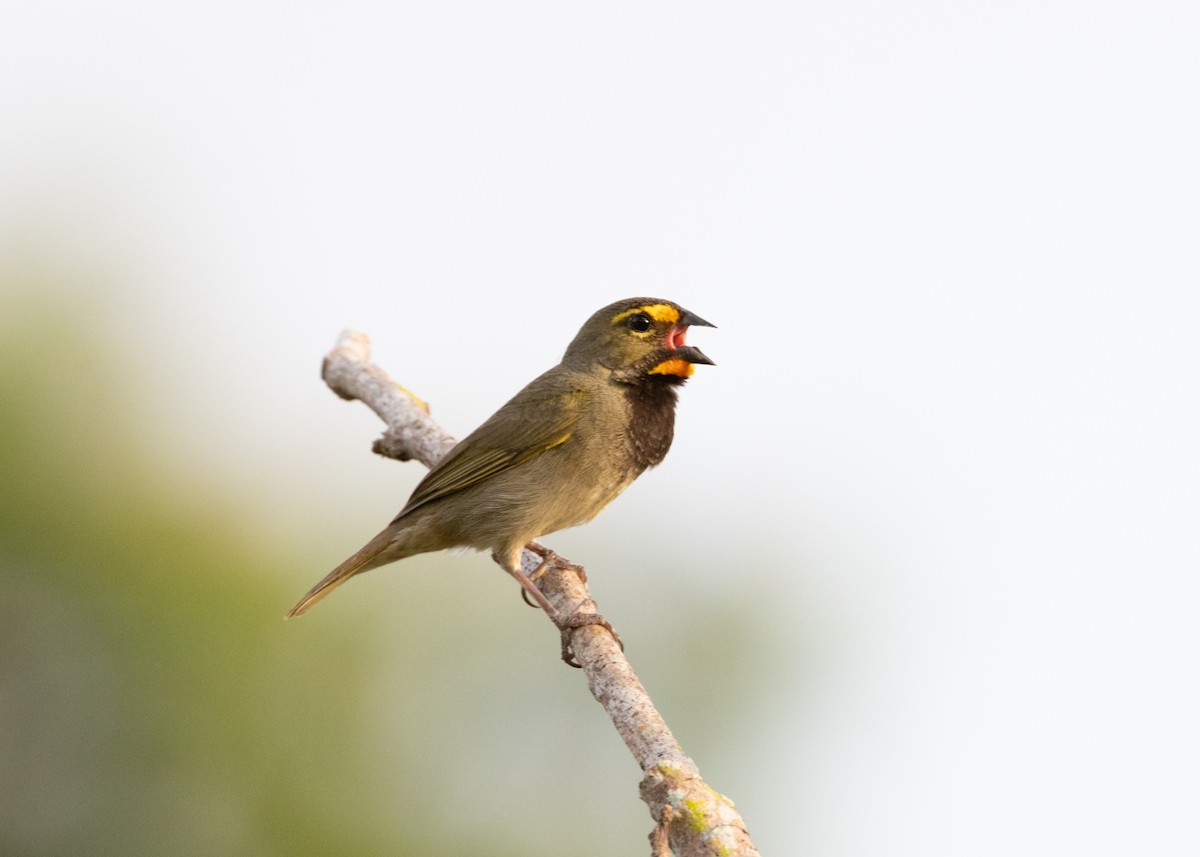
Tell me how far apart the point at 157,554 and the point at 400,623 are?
97.6 inches

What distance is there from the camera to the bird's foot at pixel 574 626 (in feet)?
17.8

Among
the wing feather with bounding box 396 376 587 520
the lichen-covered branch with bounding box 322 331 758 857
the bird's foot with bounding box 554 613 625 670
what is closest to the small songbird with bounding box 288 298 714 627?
the wing feather with bounding box 396 376 587 520

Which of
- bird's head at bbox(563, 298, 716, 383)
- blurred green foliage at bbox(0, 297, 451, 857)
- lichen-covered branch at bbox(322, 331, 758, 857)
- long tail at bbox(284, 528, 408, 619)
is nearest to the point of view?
lichen-covered branch at bbox(322, 331, 758, 857)

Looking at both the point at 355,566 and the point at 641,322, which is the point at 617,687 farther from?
the point at 641,322

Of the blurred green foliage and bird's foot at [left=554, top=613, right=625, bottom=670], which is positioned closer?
bird's foot at [left=554, top=613, right=625, bottom=670]

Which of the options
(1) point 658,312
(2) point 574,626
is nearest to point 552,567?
(2) point 574,626

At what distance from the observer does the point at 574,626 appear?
18.2 ft

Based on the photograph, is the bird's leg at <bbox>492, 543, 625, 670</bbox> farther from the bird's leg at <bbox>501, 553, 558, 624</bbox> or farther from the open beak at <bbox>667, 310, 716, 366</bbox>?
the open beak at <bbox>667, 310, 716, 366</bbox>

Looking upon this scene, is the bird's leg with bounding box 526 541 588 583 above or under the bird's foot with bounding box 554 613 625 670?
above

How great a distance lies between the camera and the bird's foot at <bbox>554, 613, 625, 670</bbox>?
5.43m

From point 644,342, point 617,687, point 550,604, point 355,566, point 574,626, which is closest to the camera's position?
point 617,687

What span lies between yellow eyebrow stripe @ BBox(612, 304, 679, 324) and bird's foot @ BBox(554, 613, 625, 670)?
168cm

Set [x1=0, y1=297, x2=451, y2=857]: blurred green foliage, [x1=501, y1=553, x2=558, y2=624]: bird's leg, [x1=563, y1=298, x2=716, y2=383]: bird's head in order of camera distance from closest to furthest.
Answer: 1. [x1=501, y1=553, x2=558, y2=624]: bird's leg
2. [x1=563, y1=298, x2=716, y2=383]: bird's head
3. [x1=0, y1=297, x2=451, y2=857]: blurred green foliage

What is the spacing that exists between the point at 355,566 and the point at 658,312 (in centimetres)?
198
